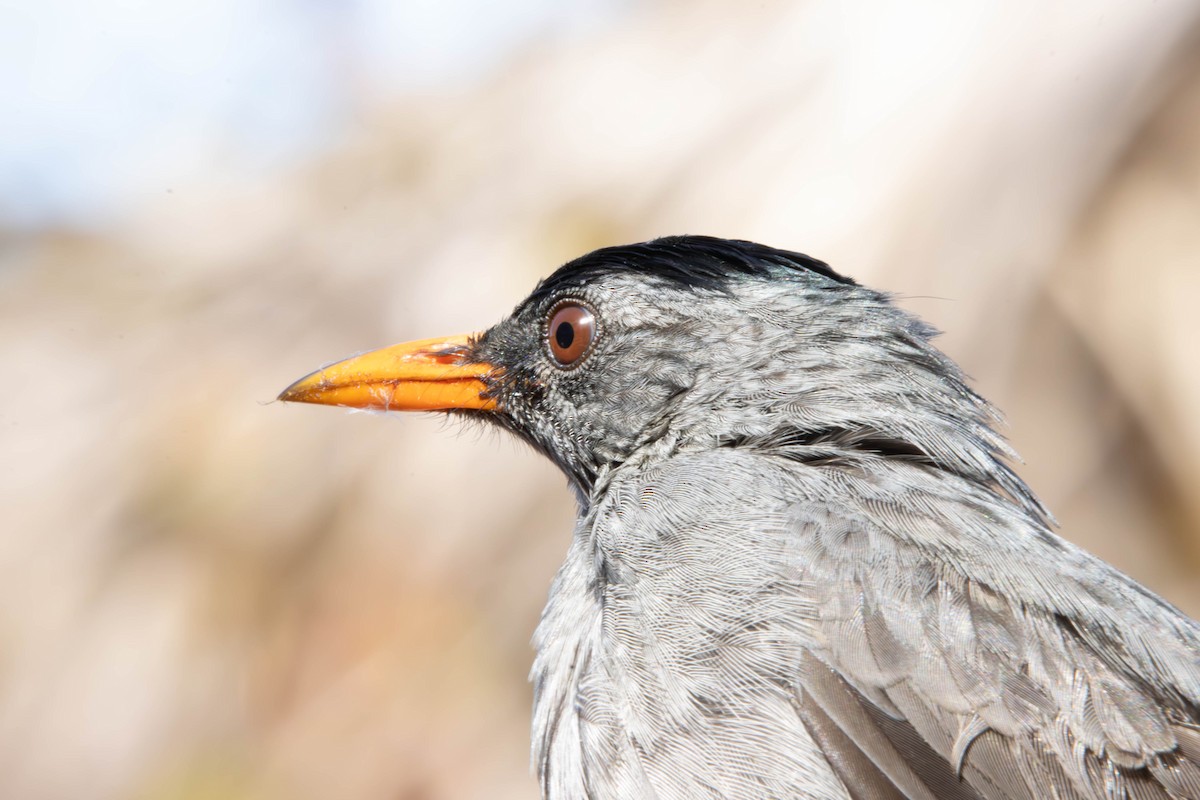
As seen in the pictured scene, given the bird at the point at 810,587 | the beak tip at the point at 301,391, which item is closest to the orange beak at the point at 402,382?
the beak tip at the point at 301,391

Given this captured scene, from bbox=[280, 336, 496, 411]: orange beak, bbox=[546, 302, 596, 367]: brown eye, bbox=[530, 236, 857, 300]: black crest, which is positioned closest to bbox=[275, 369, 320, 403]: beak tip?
bbox=[280, 336, 496, 411]: orange beak

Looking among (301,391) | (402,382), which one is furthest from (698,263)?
(301,391)

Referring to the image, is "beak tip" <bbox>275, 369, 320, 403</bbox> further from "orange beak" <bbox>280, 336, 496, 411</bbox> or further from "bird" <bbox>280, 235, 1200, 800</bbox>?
"bird" <bbox>280, 235, 1200, 800</bbox>

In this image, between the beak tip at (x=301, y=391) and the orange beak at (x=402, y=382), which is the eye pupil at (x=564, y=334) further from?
the beak tip at (x=301, y=391)

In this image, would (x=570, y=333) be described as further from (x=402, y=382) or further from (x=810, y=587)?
(x=810, y=587)

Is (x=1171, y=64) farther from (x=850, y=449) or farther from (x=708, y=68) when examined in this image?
(x=850, y=449)
